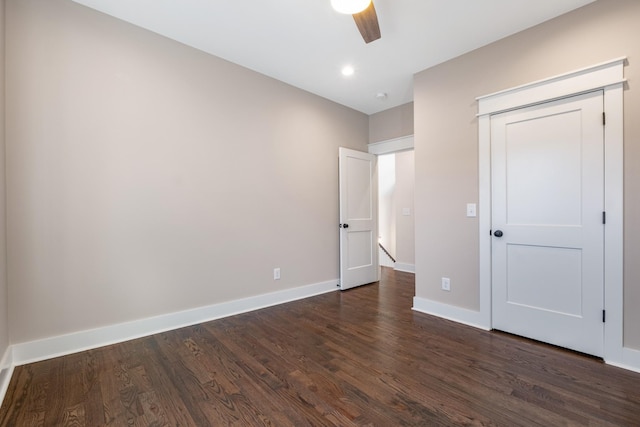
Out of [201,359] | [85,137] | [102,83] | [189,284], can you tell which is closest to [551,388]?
[201,359]

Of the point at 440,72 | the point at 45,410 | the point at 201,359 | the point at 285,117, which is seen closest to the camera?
the point at 45,410

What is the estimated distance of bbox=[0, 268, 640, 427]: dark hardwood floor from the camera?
1494mm

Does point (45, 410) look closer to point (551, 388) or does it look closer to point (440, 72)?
point (551, 388)

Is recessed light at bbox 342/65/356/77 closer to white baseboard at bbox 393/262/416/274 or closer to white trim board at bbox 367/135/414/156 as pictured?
white trim board at bbox 367/135/414/156

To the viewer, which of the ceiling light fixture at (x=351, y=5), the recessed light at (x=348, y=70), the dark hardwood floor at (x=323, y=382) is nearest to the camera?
the dark hardwood floor at (x=323, y=382)

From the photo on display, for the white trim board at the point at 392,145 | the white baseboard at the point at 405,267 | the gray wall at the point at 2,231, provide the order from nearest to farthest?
the gray wall at the point at 2,231 → the white trim board at the point at 392,145 → the white baseboard at the point at 405,267

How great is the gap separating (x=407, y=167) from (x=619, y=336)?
12.5 feet

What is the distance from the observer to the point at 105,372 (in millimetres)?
1906

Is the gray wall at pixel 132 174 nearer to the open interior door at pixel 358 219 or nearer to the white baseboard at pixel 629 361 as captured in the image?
the open interior door at pixel 358 219

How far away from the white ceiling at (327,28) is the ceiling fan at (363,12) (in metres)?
0.43

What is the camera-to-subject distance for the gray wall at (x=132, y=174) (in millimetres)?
2021

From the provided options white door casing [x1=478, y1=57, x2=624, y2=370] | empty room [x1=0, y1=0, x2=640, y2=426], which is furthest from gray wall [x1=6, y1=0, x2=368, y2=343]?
white door casing [x1=478, y1=57, x2=624, y2=370]

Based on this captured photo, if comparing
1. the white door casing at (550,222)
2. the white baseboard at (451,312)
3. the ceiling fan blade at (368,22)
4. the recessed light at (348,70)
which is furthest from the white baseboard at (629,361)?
the recessed light at (348,70)

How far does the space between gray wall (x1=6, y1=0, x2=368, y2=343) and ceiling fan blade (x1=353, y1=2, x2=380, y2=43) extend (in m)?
1.66
